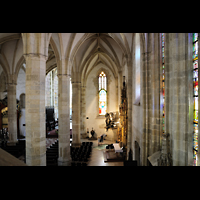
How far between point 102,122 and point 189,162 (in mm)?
19055

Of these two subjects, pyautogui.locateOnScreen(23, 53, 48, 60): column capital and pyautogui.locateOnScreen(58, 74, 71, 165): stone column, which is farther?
pyautogui.locateOnScreen(58, 74, 71, 165): stone column

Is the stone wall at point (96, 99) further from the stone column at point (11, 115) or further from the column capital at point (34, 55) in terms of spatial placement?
the column capital at point (34, 55)

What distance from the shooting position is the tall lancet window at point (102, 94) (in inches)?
935

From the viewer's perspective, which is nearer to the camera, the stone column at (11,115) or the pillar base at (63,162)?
the pillar base at (63,162)

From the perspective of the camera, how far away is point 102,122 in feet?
76.9

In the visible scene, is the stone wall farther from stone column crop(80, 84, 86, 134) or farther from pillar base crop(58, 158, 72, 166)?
pillar base crop(58, 158, 72, 166)

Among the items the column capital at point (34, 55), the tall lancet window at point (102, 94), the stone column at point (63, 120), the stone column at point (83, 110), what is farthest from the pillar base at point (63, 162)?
the tall lancet window at point (102, 94)

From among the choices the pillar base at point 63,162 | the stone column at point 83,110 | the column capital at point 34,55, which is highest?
the column capital at point 34,55

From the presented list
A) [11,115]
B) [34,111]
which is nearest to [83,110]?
[11,115]

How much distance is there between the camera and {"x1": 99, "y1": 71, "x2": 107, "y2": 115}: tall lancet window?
23.8m

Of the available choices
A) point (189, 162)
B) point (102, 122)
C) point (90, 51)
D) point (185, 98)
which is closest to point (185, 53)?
point (185, 98)

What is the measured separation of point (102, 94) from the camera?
937 inches

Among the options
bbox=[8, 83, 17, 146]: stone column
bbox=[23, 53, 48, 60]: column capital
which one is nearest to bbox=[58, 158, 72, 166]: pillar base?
bbox=[23, 53, 48, 60]: column capital
